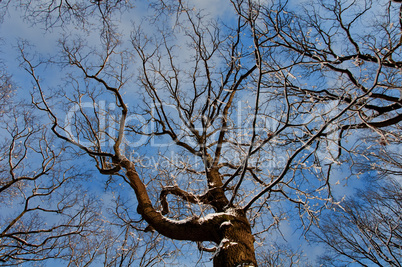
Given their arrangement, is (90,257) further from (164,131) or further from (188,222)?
(188,222)

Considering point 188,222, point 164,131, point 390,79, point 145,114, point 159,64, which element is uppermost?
point 159,64

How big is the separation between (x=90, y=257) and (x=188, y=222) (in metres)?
7.51

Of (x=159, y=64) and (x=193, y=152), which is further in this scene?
(x=159, y=64)

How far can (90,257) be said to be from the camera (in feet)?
27.6

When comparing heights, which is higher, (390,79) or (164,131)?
(164,131)

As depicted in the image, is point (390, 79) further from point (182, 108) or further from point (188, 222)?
point (182, 108)

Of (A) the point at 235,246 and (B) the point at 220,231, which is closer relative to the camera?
(A) the point at 235,246

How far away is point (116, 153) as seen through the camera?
176 inches

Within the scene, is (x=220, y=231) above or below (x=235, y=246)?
above

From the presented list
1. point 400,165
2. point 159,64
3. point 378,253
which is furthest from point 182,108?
point 378,253

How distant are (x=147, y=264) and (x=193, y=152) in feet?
15.6

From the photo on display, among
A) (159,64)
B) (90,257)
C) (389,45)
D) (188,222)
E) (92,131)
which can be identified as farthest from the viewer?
(90,257)

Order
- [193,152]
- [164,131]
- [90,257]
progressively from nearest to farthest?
[193,152]
[164,131]
[90,257]

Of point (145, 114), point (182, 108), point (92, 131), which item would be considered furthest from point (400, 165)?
point (92, 131)
